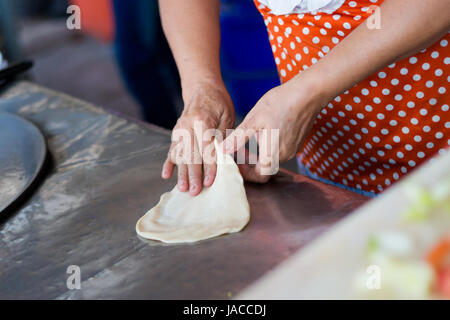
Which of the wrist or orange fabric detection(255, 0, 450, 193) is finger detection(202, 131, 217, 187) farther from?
orange fabric detection(255, 0, 450, 193)

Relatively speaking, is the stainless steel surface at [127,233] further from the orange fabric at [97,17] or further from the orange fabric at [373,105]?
the orange fabric at [97,17]

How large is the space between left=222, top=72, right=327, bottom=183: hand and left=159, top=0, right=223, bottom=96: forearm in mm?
295

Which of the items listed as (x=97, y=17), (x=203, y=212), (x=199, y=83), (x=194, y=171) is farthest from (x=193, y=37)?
(x=97, y=17)

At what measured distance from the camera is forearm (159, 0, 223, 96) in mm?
1313

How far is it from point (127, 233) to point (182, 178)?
205 millimetres

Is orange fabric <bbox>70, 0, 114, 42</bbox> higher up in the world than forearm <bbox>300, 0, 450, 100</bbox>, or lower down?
lower down

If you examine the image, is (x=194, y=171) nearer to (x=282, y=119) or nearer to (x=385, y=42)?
(x=282, y=119)

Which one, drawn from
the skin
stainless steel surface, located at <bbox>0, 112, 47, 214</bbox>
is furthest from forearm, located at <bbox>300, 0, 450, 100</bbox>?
stainless steel surface, located at <bbox>0, 112, 47, 214</bbox>

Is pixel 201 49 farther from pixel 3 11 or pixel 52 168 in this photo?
pixel 3 11

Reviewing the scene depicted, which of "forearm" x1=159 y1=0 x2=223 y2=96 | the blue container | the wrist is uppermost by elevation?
"forearm" x1=159 y1=0 x2=223 y2=96

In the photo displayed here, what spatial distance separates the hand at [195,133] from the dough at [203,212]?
0.03 m

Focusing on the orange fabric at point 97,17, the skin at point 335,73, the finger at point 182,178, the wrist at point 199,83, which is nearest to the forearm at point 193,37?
the wrist at point 199,83

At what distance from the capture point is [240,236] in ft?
3.02
